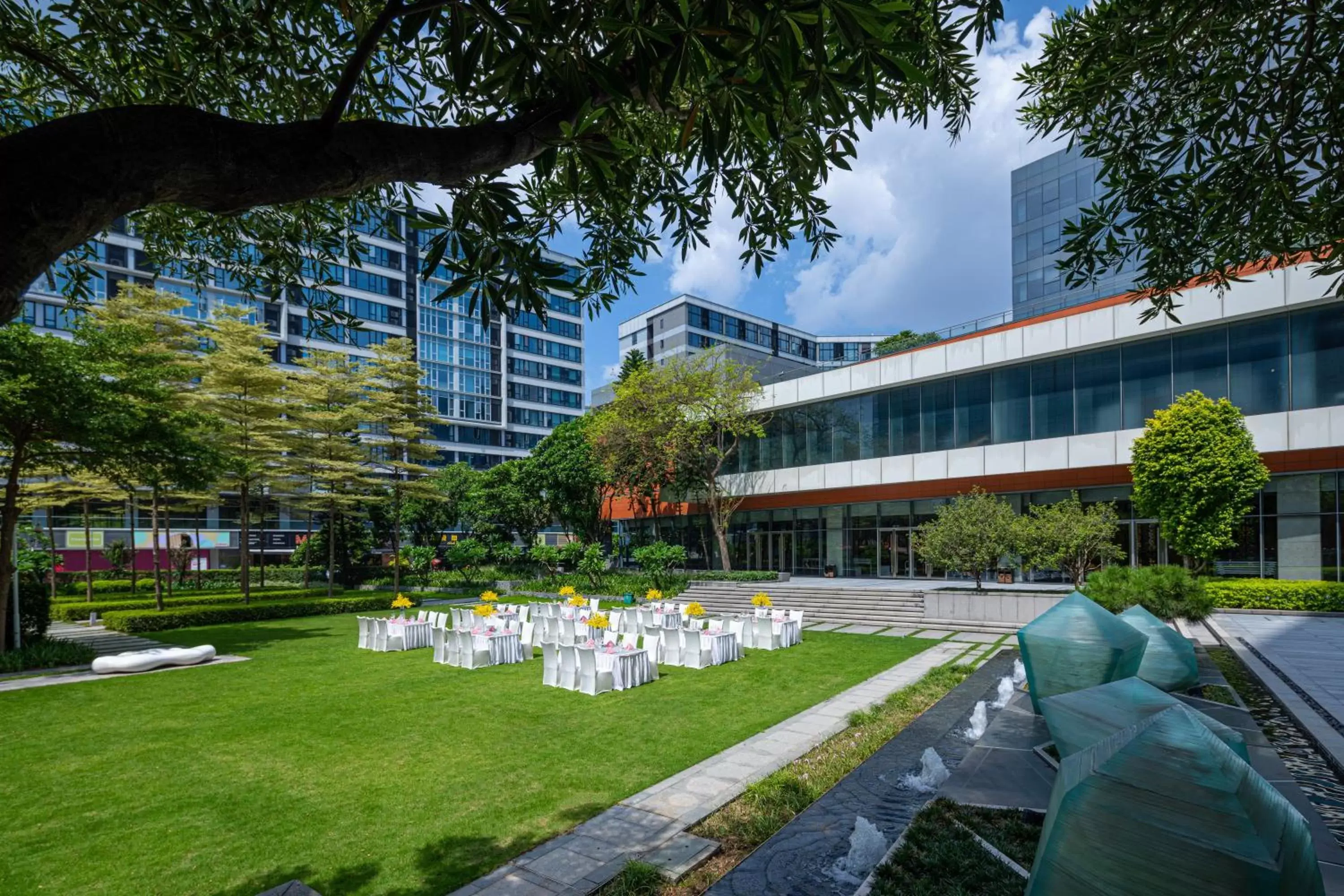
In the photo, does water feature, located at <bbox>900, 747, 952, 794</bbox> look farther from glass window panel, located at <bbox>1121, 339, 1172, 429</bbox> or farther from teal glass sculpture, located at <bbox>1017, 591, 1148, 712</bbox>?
glass window panel, located at <bbox>1121, 339, 1172, 429</bbox>

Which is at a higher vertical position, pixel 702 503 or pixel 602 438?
pixel 602 438

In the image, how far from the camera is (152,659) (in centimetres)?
1505

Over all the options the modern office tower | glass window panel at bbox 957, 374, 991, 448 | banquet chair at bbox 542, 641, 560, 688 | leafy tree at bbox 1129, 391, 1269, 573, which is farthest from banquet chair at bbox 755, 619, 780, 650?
the modern office tower

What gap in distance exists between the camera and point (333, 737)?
9.55 m

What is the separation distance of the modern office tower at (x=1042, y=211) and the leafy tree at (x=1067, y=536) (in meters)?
27.9

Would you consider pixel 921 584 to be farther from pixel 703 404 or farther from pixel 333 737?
pixel 333 737

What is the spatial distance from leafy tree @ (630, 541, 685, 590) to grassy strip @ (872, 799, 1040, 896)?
83.8ft

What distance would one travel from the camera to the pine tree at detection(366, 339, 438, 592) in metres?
29.9

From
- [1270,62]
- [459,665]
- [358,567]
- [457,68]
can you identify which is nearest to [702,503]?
[358,567]

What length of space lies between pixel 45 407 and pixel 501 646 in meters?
10.8

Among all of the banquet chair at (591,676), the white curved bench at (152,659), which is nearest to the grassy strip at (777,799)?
the banquet chair at (591,676)

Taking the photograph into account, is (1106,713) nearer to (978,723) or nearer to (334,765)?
(978,723)

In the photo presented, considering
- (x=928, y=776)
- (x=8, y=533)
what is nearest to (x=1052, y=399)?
(x=928, y=776)

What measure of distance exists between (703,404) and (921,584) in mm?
12833
